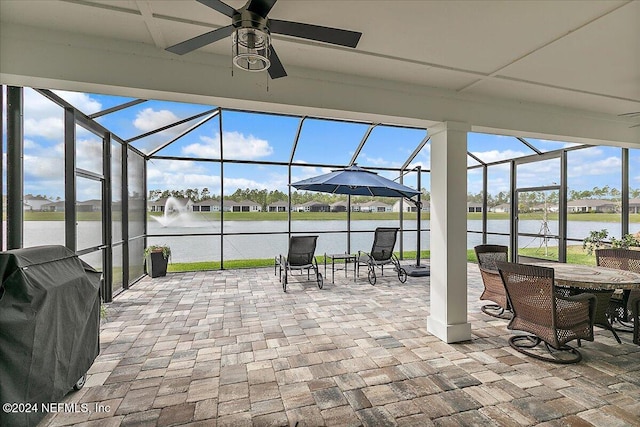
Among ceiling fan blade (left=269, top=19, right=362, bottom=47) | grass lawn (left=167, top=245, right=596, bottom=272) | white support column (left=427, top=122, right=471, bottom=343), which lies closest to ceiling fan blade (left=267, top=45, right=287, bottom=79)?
ceiling fan blade (left=269, top=19, right=362, bottom=47)

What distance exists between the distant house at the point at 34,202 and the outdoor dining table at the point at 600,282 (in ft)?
17.8

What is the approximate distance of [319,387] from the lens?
2650 millimetres

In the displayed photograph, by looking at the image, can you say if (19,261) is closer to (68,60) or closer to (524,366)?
(68,60)

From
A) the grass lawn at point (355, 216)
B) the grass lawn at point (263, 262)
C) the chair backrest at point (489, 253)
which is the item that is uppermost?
the grass lawn at point (355, 216)

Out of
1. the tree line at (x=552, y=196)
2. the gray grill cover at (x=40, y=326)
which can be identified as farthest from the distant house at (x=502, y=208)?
the gray grill cover at (x=40, y=326)

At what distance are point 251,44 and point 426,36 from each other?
4.71 feet

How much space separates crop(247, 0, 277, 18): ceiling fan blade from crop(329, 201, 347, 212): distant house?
23.9 ft

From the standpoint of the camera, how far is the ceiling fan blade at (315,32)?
1806 mm

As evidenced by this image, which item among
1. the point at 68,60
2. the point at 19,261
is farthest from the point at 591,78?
the point at 19,261

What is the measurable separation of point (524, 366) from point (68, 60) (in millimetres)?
4755

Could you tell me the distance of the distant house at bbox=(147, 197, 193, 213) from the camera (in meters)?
7.50

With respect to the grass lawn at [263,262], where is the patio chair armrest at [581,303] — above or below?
above

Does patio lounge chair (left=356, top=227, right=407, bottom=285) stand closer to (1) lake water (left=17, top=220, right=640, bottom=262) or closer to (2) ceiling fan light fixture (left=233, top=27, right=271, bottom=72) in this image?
(1) lake water (left=17, top=220, right=640, bottom=262)

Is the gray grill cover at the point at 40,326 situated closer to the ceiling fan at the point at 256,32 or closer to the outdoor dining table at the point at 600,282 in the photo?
the ceiling fan at the point at 256,32
